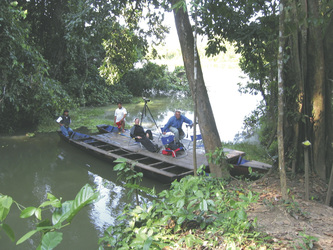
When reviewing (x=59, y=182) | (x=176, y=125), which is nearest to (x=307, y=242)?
(x=176, y=125)

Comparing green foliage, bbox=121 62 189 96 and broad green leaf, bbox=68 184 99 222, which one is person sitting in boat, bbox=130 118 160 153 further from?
green foliage, bbox=121 62 189 96

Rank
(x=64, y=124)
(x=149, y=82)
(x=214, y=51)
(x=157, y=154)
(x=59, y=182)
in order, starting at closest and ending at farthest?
(x=214, y=51) → (x=59, y=182) → (x=157, y=154) → (x=64, y=124) → (x=149, y=82)

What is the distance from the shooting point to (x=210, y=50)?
22.5ft

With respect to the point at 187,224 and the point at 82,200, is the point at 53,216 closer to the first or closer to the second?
the point at 82,200

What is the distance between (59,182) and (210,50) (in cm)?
529

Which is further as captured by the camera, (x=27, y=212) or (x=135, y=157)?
(x=135, y=157)

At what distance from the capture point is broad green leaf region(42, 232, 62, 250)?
6.01ft

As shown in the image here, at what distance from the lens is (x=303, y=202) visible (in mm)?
4090

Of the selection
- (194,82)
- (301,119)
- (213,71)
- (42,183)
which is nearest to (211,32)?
(194,82)

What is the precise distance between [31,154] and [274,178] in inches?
350

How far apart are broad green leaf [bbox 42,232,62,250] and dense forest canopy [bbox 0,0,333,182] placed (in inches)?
119

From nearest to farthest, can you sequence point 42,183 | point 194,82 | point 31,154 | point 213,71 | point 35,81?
point 194,82 → point 42,183 → point 31,154 → point 35,81 → point 213,71

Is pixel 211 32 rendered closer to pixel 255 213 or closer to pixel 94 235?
pixel 255 213

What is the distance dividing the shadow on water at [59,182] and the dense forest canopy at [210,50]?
7.20ft
